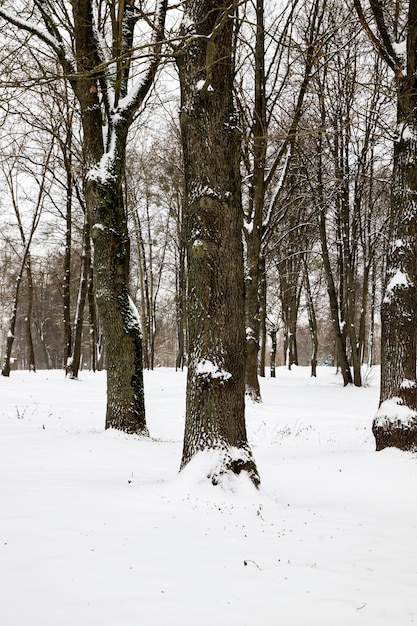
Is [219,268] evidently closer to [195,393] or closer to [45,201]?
[195,393]

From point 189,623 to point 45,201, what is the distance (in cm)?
2008

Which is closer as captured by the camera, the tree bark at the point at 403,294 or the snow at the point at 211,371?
the snow at the point at 211,371

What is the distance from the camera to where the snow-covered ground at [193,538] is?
2291 millimetres

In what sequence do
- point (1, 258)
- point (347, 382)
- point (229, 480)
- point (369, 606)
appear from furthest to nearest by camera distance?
1. point (1, 258)
2. point (347, 382)
3. point (229, 480)
4. point (369, 606)

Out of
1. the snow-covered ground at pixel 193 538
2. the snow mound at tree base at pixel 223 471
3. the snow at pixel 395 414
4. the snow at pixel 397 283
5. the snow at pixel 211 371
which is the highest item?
the snow at pixel 397 283

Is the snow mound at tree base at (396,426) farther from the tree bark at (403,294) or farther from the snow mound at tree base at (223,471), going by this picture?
the snow mound at tree base at (223,471)

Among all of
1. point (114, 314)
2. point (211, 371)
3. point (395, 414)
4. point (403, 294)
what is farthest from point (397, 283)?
point (114, 314)

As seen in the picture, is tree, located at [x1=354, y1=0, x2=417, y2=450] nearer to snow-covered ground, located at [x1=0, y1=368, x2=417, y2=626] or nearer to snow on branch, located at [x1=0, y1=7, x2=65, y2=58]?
snow-covered ground, located at [x1=0, y1=368, x2=417, y2=626]

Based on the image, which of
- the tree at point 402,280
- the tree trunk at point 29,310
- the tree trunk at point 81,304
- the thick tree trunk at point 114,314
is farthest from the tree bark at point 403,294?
the tree trunk at point 29,310

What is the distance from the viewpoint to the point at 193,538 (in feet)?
10.5

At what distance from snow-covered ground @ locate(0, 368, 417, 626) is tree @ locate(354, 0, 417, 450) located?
56 cm

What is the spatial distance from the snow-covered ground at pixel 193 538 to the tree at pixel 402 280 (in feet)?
1.83

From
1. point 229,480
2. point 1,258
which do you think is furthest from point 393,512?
point 1,258

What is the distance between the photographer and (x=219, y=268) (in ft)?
14.1
